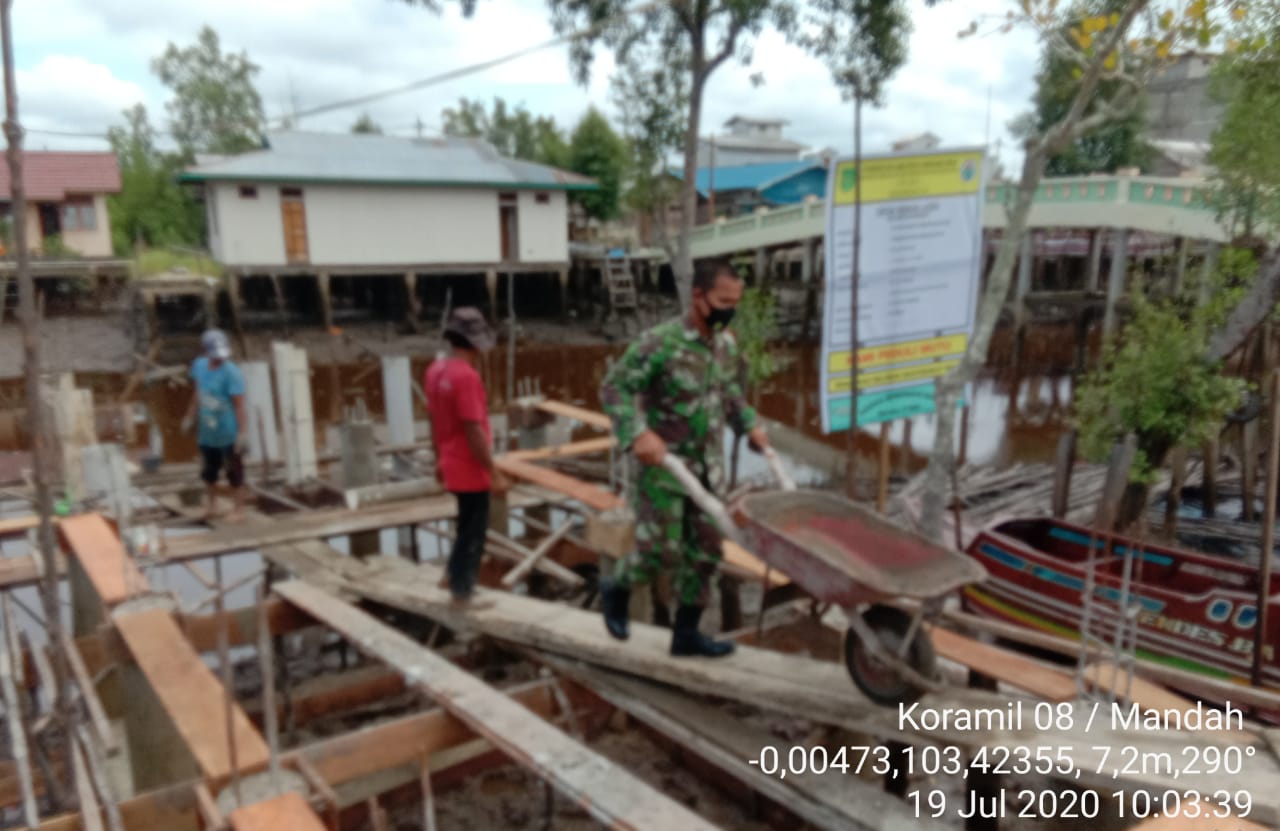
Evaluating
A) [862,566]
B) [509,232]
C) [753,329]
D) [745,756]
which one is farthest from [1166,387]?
[509,232]

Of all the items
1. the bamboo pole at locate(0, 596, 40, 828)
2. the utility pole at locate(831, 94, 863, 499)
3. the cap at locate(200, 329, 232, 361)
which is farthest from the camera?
the cap at locate(200, 329, 232, 361)

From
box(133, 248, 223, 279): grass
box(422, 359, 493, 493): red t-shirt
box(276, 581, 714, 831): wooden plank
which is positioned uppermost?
box(133, 248, 223, 279): grass

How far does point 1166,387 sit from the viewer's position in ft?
28.0

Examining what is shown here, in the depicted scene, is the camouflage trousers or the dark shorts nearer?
the camouflage trousers

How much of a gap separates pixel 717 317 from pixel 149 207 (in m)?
33.9

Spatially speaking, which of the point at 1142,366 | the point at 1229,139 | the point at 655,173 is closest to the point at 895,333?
the point at 1142,366

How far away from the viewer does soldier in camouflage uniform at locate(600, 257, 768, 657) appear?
3.57 metres

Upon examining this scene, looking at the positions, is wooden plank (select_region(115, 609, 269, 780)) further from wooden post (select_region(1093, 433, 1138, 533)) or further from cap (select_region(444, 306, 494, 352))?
wooden post (select_region(1093, 433, 1138, 533))

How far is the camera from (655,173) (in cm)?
2055

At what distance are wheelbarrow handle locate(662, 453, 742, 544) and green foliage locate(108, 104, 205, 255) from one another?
103 ft

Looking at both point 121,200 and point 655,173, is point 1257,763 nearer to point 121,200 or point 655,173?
point 655,173

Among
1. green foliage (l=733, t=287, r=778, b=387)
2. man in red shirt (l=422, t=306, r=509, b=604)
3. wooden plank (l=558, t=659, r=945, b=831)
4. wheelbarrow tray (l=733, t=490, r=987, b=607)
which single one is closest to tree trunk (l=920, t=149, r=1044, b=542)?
wheelbarrow tray (l=733, t=490, r=987, b=607)

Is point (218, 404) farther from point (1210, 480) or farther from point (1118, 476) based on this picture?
point (1210, 480)

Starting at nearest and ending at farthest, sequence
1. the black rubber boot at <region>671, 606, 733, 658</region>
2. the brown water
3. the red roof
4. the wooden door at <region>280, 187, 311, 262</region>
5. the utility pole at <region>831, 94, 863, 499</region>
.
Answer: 1. the black rubber boot at <region>671, 606, 733, 658</region>
2. the utility pole at <region>831, 94, 863, 499</region>
3. the brown water
4. the wooden door at <region>280, 187, 311, 262</region>
5. the red roof
